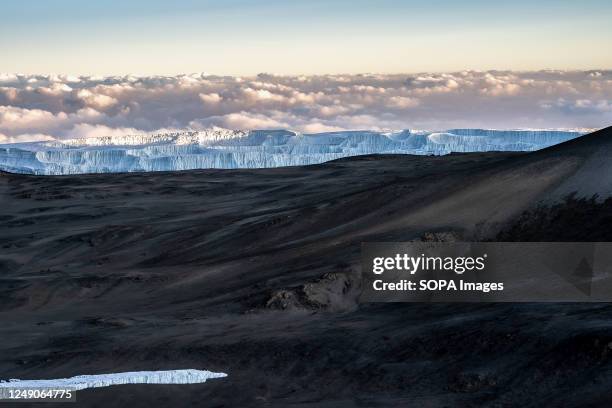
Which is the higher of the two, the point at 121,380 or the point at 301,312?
the point at 301,312

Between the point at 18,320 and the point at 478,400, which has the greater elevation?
the point at 478,400

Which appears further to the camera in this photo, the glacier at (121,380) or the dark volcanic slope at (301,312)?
the glacier at (121,380)

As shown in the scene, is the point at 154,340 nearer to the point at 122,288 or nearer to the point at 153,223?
the point at 122,288

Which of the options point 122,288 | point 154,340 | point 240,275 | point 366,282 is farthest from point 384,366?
point 122,288

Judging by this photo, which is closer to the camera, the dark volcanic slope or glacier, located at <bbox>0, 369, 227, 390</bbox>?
the dark volcanic slope
